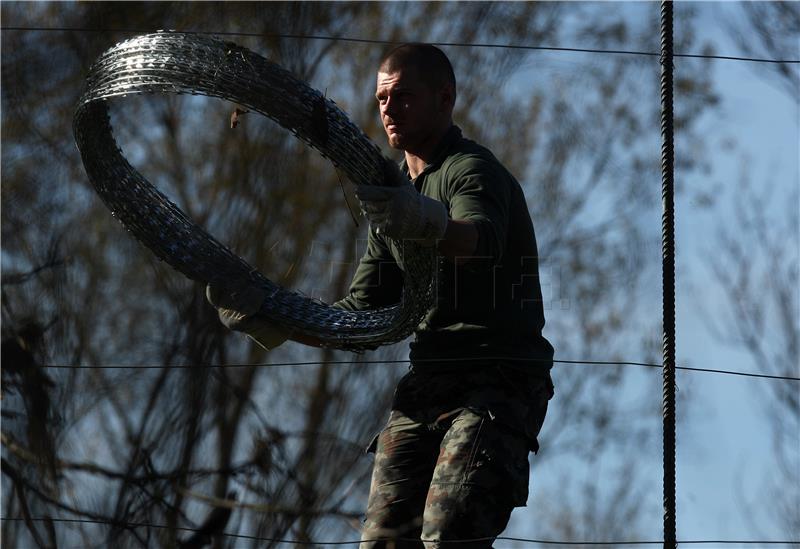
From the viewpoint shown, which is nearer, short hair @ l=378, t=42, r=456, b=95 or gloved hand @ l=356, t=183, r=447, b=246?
gloved hand @ l=356, t=183, r=447, b=246

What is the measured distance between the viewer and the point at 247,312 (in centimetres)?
242

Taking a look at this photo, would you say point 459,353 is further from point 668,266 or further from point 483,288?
point 668,266

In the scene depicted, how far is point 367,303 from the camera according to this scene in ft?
8.12

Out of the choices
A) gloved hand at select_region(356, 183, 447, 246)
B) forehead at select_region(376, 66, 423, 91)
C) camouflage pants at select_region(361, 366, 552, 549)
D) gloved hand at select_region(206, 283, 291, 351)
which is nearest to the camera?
gloved hand at select_region(356, 183, 447, 246)

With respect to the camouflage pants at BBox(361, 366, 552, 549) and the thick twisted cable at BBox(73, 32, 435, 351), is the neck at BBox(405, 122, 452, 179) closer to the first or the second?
the thick twisted cable at BBox(73, 32, 435, 351)

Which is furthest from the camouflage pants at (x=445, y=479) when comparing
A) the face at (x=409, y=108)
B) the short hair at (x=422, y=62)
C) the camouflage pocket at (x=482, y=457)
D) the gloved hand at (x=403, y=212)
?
the short hair at (x=422, y=62)

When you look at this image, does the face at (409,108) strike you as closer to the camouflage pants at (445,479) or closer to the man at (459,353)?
the man at (459,353)

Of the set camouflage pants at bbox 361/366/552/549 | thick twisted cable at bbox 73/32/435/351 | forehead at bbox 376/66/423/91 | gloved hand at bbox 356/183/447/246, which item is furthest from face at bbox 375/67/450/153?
camouflage pants at bbox 361/366/552/549

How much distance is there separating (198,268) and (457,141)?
64cm

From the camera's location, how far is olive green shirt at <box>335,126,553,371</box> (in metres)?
2.15

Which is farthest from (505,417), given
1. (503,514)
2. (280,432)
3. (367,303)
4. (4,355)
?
(280,432)

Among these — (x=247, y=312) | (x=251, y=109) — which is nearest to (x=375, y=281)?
(x=247, y=312)

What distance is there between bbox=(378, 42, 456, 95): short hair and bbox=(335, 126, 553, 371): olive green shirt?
4.2 inches

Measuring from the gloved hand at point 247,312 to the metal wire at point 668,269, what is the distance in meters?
0.71
